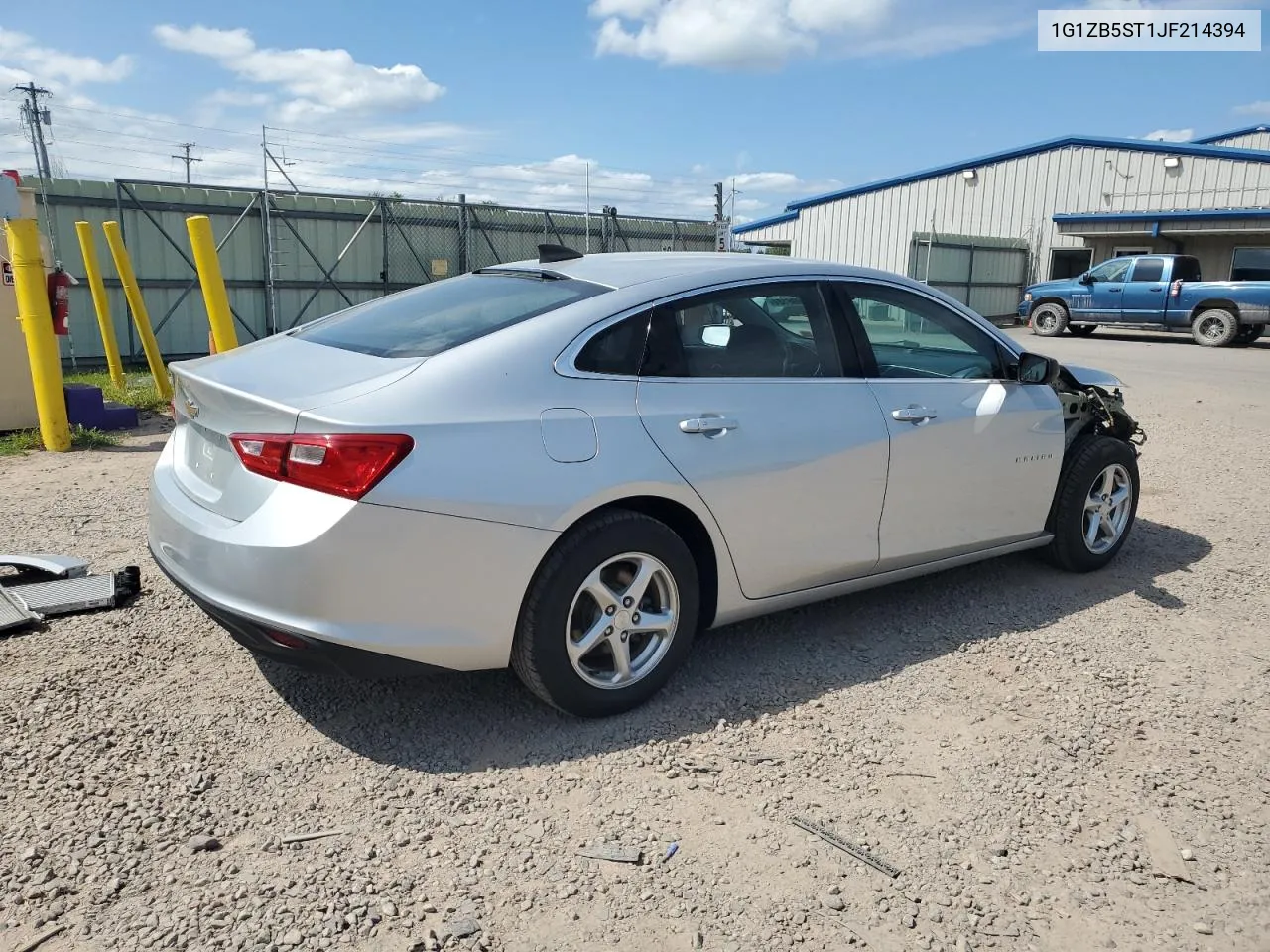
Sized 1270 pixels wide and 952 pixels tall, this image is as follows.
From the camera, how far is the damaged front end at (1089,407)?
4848 mm

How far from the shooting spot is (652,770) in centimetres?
307

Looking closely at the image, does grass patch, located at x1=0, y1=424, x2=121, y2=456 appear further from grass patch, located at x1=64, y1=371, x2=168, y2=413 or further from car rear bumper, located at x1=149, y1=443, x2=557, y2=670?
car rear bumper, located at x1=149, y1=443, x2=557, y2=670

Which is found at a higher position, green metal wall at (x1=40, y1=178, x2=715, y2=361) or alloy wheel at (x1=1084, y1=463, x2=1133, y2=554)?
green metal wall at (x1=40, y1=178, x2=715, y2=361)

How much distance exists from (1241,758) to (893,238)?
29433 mm

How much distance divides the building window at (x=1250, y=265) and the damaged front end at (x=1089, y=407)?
2447cm

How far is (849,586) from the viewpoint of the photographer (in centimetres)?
397

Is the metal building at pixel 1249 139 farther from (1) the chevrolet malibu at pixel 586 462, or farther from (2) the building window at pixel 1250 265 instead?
(1) the chevrolet malibu at pixel 586 462

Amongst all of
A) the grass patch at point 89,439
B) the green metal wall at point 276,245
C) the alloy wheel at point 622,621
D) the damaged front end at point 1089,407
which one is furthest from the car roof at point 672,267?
the green metal wall at point 276,245

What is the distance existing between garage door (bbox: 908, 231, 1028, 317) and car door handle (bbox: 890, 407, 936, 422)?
2194 centimetres

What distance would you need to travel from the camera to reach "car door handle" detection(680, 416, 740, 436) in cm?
333

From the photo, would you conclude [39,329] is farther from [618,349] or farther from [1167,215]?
[1167,215]

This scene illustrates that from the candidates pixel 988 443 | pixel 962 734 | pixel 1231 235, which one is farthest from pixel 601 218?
pixel 1231 235

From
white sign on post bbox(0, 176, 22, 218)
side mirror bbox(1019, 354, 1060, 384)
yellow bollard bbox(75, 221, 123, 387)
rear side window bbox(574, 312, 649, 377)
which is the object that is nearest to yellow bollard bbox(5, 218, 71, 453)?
white sign on post bbox(0, 176, 22, 218)

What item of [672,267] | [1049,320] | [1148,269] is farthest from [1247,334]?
[672,267]
